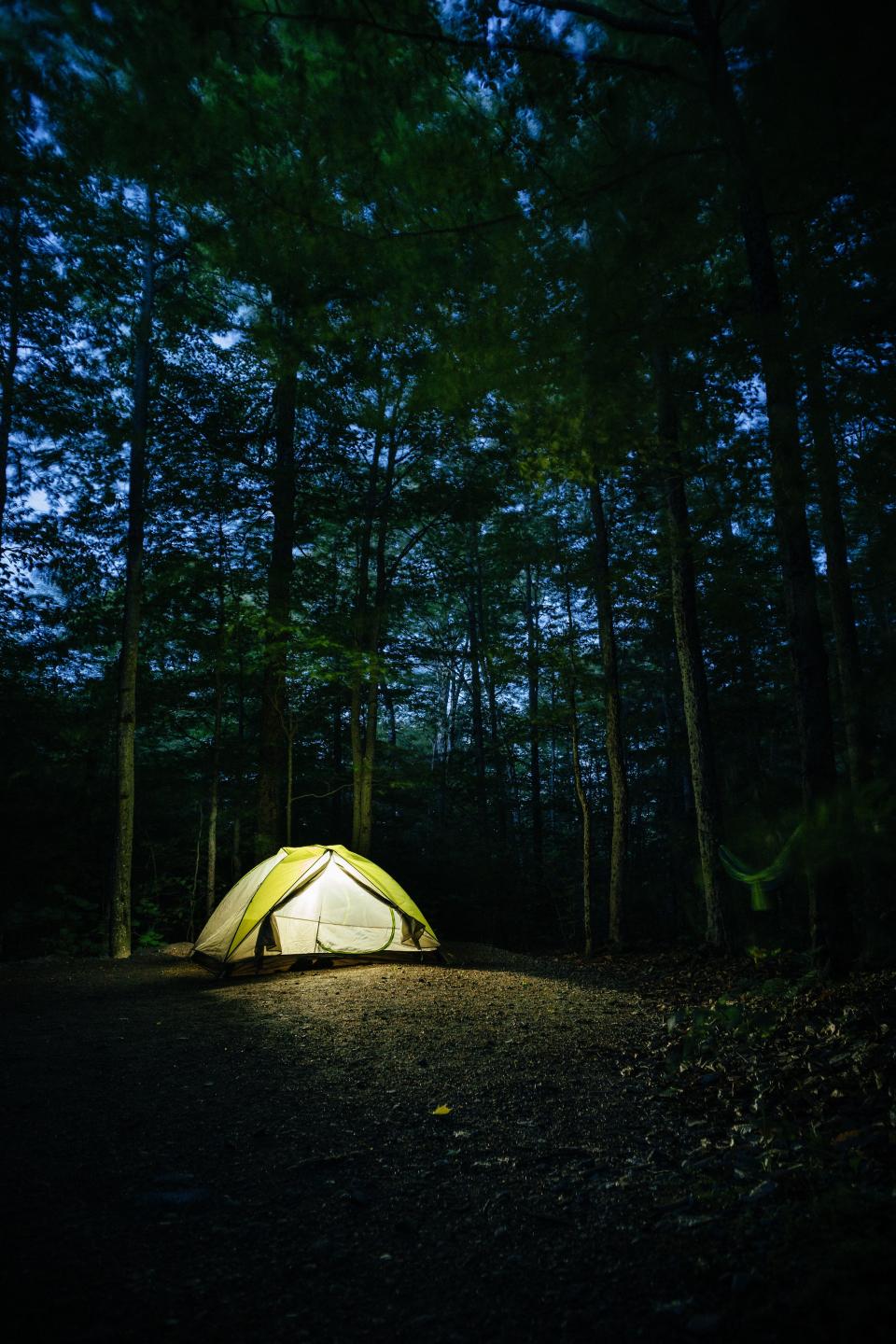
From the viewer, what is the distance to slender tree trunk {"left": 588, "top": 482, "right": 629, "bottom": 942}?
33.3 ft

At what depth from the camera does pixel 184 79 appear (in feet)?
12.8

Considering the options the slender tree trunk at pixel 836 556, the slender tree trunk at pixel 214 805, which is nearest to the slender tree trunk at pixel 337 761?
the slender tree trunk at pixel 214 805

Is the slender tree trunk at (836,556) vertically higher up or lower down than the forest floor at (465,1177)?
higher up

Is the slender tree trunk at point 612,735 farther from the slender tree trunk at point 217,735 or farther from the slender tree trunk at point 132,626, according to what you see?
the slender tree trunk at point 132,626

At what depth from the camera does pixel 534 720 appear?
11.1 metres

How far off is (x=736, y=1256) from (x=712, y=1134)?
3.29 ft

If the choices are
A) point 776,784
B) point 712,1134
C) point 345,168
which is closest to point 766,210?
point 345,168

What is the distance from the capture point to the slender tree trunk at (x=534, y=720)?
11102 millimetres

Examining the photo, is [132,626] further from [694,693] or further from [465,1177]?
[465,1177]

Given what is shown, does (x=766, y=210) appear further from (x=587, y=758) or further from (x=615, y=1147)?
(x=587, y=758)

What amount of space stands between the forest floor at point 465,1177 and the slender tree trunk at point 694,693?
315 cm

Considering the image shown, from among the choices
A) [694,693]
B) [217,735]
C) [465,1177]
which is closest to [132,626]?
[217,735]

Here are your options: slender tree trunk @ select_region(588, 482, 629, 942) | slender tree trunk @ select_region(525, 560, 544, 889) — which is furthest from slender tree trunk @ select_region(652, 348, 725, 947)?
slender tree trunk @ select_region(525, 560, 544, 889)

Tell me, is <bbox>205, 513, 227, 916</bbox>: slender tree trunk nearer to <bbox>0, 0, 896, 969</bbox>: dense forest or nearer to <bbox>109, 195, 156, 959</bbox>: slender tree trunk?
<bbox>0, 0, 896, 969</bbox>: dense forest
